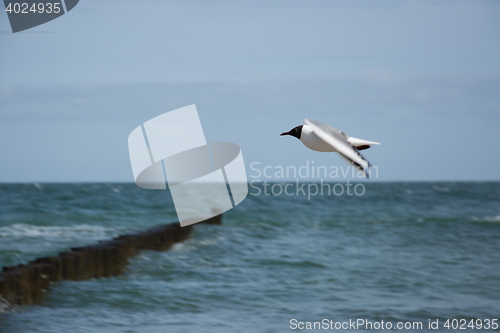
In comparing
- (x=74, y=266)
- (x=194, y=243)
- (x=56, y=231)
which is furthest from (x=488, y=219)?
(x=74, y=266)

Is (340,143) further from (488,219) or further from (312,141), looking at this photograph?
(488,219)

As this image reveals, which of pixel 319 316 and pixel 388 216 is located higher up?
pixel 319 316

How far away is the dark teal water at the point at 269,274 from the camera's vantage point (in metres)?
6.14

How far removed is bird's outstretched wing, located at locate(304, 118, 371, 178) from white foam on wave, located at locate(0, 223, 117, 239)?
1278cm

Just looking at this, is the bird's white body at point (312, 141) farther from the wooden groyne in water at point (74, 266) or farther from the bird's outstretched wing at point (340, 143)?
the wooden groyne in water at point (74, 266)

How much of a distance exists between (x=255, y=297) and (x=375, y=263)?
3861 millimetres

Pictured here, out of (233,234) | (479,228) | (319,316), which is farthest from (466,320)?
(479,228)

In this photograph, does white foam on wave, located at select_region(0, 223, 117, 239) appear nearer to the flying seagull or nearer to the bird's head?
the bird's head

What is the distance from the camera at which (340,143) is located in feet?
3.60

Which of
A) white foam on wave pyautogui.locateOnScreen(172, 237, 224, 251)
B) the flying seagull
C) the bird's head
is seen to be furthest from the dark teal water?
the flying seagull

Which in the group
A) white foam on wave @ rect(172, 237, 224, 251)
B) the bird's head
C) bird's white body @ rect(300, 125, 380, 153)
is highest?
the bird's head

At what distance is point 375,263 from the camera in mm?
10070

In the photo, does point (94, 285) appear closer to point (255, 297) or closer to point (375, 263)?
point (255, 297)

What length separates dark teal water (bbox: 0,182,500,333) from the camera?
6.14 metres
